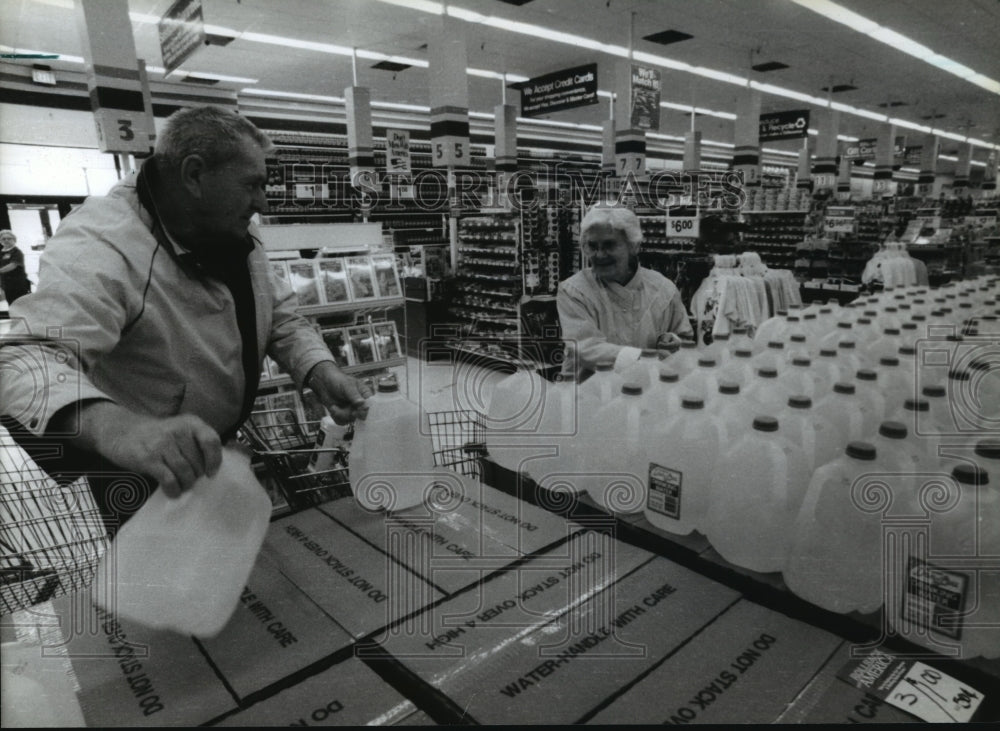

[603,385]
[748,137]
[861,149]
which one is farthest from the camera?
[861,149]

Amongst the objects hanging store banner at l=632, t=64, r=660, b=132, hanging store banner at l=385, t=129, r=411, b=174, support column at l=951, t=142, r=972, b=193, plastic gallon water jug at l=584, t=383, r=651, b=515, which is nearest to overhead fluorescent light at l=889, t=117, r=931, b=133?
support column at l=951, t=142, r=972, b=193

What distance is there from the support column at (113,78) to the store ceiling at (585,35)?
2.70 metres

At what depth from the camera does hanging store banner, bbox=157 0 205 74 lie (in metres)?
4.74

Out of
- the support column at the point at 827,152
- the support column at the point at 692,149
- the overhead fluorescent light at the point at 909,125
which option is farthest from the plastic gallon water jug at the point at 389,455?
the overhead fluorescent light at the point at 909,125

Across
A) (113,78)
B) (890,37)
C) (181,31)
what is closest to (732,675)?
(113,78)

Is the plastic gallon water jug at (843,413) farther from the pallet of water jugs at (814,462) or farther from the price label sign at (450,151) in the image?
the price label sign at (450,151)

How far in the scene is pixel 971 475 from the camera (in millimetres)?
884

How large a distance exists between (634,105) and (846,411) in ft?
28.3

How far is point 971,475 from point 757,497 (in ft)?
1.04

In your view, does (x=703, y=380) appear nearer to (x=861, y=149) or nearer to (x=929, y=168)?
(x=861, y=149)

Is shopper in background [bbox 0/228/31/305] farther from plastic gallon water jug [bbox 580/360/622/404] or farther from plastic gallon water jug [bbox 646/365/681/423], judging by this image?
plastic gallon water jug [bbox 646/365/681/423]

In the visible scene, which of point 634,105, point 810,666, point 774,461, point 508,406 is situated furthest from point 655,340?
point 634,105

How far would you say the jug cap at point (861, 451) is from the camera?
37.6 inches

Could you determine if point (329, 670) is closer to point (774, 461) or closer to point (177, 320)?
point (774, 461)
